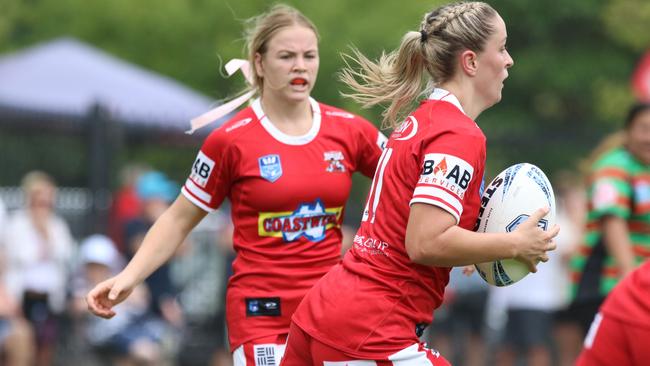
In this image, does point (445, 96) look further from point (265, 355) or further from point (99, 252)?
point (99, 252)

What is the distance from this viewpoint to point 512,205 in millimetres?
4551

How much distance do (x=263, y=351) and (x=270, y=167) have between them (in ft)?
2.64

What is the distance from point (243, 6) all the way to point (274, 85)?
16148mm

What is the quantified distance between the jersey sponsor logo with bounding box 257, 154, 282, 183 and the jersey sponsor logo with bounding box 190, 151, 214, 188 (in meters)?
0.24

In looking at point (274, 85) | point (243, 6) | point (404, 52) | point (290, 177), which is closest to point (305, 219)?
point (290, 177)

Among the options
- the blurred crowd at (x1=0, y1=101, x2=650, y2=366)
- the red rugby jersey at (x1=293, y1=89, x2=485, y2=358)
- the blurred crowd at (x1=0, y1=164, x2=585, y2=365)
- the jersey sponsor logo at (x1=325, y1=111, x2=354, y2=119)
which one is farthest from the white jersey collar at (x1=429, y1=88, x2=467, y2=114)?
the blurred crowd at (x1=0, y1=164, x2=585, y2=365)

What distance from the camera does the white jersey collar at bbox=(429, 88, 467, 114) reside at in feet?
14.8

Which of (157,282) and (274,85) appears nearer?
(274,85)

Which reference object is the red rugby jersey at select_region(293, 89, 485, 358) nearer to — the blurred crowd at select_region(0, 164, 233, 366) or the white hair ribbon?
the white hair ribbon

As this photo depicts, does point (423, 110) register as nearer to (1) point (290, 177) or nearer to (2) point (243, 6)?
(1) point (290, 177)

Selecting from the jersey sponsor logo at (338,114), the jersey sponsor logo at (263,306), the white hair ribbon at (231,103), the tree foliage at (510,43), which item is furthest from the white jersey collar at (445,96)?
the tree foliage at (510,43)

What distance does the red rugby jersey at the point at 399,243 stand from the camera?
4.32m

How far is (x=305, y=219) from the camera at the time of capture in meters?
5.53

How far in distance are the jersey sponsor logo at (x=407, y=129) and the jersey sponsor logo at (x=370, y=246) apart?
0.38 metres
